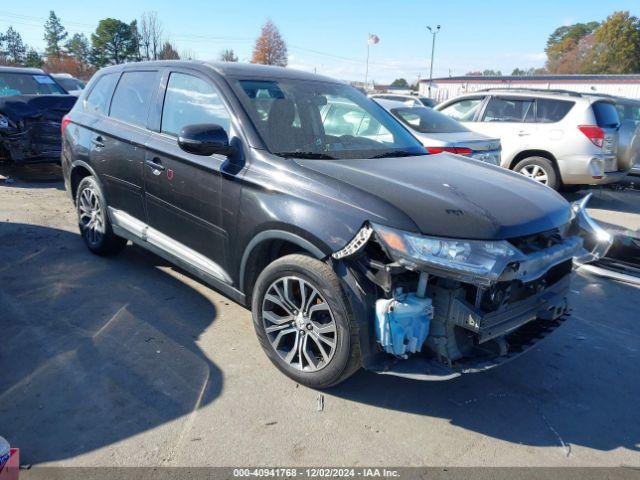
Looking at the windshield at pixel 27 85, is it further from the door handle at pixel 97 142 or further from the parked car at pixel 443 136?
the parked car at pixel 443 136

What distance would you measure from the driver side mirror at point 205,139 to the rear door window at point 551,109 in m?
7.28

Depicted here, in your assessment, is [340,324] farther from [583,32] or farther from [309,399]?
[583,32]

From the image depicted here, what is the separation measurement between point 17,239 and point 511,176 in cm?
516

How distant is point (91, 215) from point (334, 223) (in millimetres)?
3300

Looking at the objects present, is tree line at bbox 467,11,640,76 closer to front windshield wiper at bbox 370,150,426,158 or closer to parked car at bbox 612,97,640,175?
parked car at bbox 612,97,640,175

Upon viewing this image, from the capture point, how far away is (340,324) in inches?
109

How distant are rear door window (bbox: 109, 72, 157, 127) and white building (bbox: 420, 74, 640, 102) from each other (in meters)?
31.9

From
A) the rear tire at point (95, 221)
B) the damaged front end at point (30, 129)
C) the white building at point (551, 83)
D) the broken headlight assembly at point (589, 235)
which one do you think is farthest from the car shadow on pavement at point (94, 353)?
the white building at point (551, 83)

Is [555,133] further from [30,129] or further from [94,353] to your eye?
[30,129]

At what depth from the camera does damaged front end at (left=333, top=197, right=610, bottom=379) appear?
2514 mm

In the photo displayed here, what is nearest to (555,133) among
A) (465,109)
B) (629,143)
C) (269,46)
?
(629,143)

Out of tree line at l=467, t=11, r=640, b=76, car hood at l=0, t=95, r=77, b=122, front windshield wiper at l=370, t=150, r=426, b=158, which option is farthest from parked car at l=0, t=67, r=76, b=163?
tree line at l=467, t=11, r=640, b=76

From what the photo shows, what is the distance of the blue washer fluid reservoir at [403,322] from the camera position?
2.57 metres

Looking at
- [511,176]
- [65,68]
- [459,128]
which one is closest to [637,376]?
[511,176]
